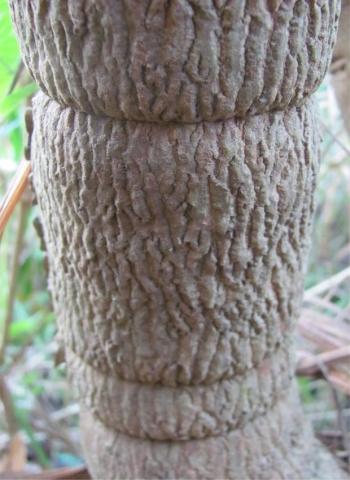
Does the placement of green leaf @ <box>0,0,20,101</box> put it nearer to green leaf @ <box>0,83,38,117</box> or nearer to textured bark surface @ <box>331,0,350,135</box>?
green leaf @ <box>0,83,38,117</box>

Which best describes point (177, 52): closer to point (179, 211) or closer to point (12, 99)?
point (179, 211)

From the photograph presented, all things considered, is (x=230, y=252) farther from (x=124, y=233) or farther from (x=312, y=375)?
(x=312, y=375)

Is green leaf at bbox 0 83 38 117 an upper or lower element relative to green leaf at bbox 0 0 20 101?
lower

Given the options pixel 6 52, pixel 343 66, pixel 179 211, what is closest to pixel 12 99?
pixel 6 52

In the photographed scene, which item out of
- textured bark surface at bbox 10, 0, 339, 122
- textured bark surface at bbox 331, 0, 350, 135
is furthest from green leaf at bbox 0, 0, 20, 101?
textured bark surface at bbox 331, 0, 350, 135

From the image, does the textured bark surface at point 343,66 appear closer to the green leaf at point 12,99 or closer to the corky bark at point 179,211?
Result: the corky bark at point 179,211

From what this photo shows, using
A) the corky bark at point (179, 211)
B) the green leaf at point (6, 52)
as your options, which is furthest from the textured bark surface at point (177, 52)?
the green leaf at point (6, 52)

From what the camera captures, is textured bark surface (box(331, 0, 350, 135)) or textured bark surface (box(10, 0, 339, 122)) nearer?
textured bark surface (box(10, 0, 339, 122))

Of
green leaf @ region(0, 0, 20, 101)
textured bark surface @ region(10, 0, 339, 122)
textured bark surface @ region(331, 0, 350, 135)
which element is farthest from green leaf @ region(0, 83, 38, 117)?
textured bark surface @ region(331, 0, 350, 135)
